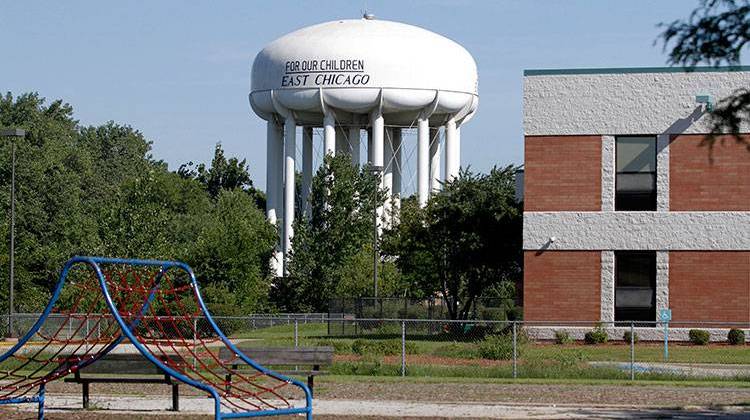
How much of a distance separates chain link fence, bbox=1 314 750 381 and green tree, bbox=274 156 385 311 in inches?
758

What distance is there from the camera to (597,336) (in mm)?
46062

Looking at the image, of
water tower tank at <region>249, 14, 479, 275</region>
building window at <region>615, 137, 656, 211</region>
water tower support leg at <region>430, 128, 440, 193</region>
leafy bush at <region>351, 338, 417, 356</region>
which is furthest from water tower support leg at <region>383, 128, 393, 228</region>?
leafy bush at <region>351, 338, 417, 356</region>

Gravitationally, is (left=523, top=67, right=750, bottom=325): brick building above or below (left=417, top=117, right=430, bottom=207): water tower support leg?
below

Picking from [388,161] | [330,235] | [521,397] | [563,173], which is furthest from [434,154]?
[521,397]

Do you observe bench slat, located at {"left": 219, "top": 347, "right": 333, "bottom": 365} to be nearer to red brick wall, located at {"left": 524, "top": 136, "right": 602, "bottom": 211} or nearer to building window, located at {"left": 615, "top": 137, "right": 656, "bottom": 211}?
red brick wall, located at {"left": 524, "top": 136, "right": 602, "bottom": 211}

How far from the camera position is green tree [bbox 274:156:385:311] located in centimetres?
7638

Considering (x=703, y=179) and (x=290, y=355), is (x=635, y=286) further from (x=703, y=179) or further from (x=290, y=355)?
(x=290, y=355)

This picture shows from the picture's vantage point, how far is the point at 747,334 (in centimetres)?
4578

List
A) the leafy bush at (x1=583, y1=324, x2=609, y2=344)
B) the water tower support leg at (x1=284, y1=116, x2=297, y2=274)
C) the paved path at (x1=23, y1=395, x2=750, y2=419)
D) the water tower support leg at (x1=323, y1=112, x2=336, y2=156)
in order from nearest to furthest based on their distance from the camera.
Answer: the paved path at (x1=23, y1=395, x2=750, y2=419) → the leafy bush at (x1=583, y1=324, x2=609, y2=344) → the water tower support leg at (x1=323, y1=112, x2=336, y2=156) → the water tower support leg at (x1=284, y1=116, x2=297, y2=274)

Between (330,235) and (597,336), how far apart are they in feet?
116

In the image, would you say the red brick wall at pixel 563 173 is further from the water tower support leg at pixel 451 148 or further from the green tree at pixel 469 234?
the water tower support leg at pixel 451 148

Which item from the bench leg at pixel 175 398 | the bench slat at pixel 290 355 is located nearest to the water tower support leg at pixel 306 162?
the bench slat at pixel 290 355

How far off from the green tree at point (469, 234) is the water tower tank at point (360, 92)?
18.5 m

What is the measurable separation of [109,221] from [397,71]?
2152cm
